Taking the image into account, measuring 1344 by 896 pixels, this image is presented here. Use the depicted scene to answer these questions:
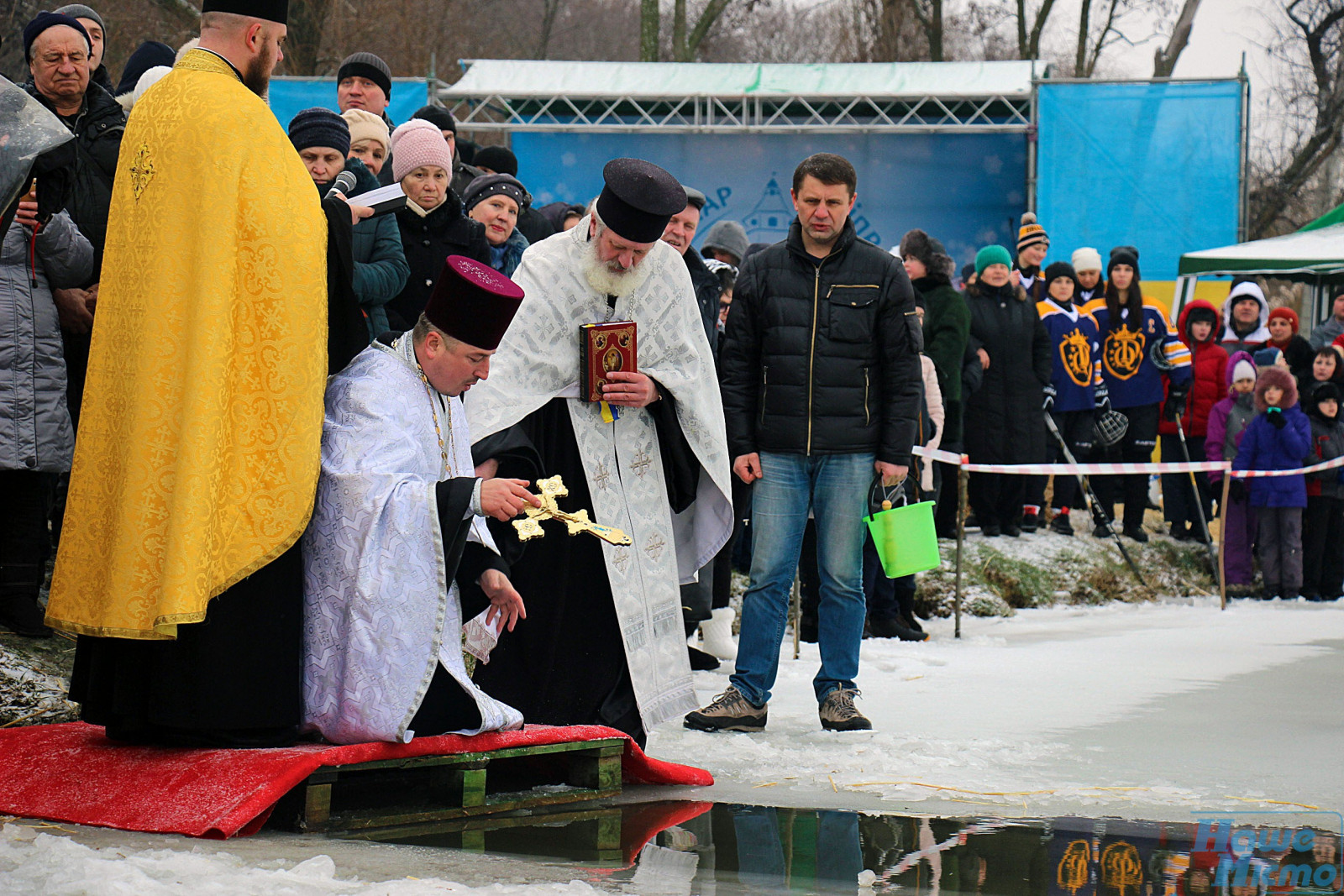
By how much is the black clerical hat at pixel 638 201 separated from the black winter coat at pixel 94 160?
1947 millimetres

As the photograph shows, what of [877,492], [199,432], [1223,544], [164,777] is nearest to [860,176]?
[1223,544]

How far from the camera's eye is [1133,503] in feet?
36.9

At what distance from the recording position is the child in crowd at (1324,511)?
10758mm

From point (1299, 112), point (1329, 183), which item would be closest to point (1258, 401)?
point (1299, 112)

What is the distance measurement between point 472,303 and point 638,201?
111 cm

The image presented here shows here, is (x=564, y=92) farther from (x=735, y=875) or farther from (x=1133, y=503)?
(x=735, y=875)

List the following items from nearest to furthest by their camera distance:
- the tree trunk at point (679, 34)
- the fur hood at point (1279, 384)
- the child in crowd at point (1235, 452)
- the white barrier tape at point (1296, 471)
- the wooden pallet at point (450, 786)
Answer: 1. the wooden pallet at point (450, 786)
2. the white barrier tape at point (1296, 471)
3. the fur hood at point (1279, 384)
4. the child in crowd at point (1235, 452)
5. the tree trunk at point (679, 34)

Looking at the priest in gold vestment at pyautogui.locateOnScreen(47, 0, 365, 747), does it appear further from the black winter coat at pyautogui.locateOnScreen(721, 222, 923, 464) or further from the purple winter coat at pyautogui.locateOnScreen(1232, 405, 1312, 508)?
the purple winter coat at pyautogui.locateOnScreen(1232, 405, 1312, 508)

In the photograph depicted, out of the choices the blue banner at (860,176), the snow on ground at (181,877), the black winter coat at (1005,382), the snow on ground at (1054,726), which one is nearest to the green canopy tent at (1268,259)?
the blue banner at (860,176)

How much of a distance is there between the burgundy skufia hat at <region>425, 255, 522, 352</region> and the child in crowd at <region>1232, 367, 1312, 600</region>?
26.1ft

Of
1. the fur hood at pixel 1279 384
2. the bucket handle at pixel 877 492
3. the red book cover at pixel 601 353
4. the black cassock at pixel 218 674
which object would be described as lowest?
the black cassock at pixel 218 674

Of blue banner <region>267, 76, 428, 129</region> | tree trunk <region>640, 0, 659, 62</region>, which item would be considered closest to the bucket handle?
blue banner <region>267, 76, 428, 129</region>

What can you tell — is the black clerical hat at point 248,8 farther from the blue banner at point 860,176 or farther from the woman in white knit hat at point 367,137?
the blue banner at point 860,176

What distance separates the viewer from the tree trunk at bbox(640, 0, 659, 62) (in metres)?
24.5
